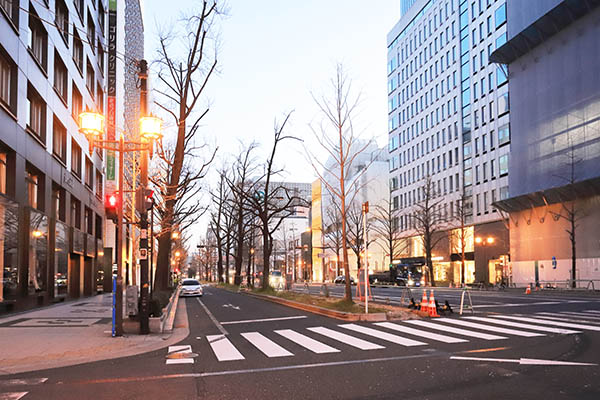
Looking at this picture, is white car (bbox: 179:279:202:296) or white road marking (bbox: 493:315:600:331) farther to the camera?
white car (bbox: 179:279:202:296)

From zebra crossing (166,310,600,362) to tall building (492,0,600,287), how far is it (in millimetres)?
27743

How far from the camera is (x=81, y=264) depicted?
122 ft

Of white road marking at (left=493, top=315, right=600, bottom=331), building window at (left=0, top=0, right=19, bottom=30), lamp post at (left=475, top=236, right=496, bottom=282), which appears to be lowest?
white road marking at (left=493, top=315, right=600, bottom=331)

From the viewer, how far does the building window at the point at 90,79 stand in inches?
1548

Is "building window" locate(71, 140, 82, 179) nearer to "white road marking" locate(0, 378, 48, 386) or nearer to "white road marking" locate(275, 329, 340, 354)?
→ "white road marking" locate(275, 329, 340, 354)

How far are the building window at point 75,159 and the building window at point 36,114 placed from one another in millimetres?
7422

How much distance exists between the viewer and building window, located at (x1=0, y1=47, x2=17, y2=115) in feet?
→ 68.2

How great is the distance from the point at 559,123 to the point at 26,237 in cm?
4149

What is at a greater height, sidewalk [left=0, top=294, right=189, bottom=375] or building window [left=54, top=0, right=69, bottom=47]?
building window [left=54, top=0, right=69, bottom=47]

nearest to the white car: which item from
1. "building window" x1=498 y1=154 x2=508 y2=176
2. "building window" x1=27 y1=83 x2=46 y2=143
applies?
"building window" x1=27 y1=83 x2=46 y2=143

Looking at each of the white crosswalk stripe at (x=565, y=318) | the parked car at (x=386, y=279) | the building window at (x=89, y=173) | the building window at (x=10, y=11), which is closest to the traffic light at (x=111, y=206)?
the building window at (x=10, y=11)

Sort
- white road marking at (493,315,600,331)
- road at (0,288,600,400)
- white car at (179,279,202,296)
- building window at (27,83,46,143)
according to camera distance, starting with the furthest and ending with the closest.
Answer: white car at (179,279,202,296) → building window at (27,83,46,143) → white road marking at (493,315,600,331) → road at (0,288,600,400)

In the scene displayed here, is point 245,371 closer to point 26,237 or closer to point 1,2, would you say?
point 26,237

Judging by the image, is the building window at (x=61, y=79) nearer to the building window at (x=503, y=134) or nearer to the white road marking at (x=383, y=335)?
the white road marking at (x=383, y=335)
